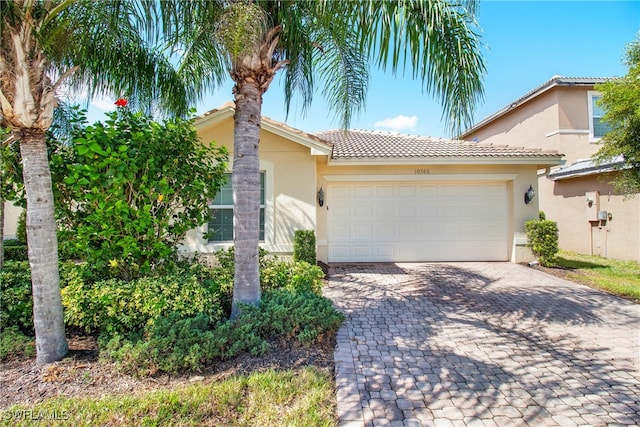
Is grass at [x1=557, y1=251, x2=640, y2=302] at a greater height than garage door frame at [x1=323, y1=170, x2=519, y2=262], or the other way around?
garage door frame at [x1=323, y1=170, x2=519, y2=262]

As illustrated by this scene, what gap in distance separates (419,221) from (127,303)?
8.97 m

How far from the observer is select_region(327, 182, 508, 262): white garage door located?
10.8 m

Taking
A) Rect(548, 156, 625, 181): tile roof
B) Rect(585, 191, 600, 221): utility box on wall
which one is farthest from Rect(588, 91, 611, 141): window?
Rect(585, 191, 600, 221): utility box on wall

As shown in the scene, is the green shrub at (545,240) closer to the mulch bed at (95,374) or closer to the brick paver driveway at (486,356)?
the brick paver driveway at (486,356)

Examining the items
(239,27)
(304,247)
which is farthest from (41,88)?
(304,247)

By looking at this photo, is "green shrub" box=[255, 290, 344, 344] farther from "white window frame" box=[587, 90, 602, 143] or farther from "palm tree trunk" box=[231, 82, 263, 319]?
"white window frame" box=[587, 90, 602, 143]

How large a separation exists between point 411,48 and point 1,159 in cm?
585

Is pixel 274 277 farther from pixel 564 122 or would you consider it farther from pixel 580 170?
pixel 564 122

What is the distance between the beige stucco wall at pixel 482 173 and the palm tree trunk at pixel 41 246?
7.29 m

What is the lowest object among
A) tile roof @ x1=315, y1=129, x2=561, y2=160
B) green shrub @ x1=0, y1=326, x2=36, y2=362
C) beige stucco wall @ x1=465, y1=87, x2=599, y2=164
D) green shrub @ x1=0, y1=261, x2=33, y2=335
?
green shrub @ x1=0, y1=326, x2=36, y2=362

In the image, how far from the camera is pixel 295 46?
5301 millimetres

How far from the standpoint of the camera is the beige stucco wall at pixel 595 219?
10930 millimetres

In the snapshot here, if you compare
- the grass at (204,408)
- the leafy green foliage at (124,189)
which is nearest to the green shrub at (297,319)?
the grass at (204,408)

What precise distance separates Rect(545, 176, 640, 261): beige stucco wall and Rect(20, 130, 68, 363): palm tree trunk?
14231mm
